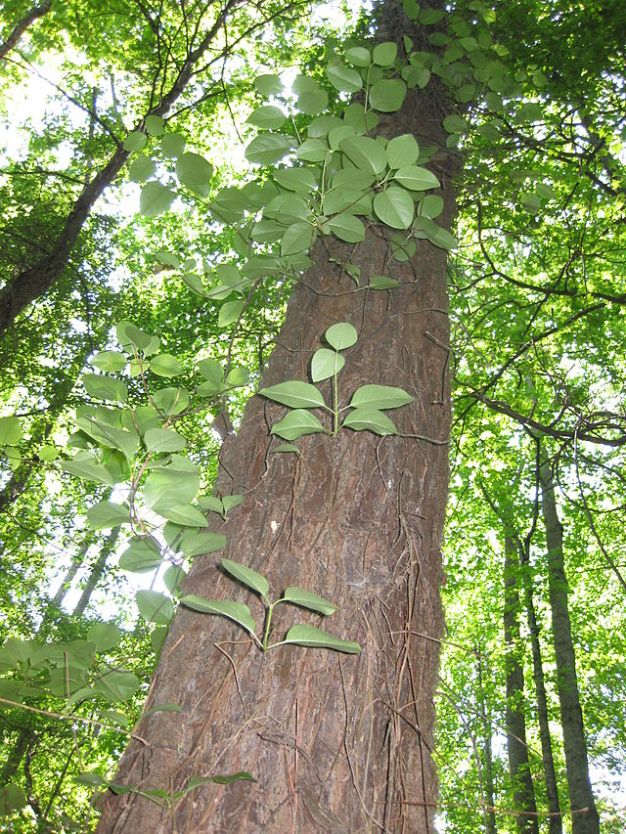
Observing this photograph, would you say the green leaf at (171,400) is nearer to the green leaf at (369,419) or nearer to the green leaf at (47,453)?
the green leaf at (47,453)

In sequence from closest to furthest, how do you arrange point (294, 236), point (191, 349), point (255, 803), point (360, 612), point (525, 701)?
1. point (255, 803)
2. point (360, 612)
3. point (294, 236)
4. point (191, 349)
5. point (525, 701)

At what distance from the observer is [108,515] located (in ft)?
3.33

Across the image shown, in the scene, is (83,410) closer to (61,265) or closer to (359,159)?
(359,159)

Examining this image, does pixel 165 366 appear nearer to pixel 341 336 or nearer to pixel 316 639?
pixel 341 336

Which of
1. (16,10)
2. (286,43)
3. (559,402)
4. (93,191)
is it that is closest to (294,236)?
(559,402)

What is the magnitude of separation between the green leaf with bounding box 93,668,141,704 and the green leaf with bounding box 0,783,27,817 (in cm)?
20

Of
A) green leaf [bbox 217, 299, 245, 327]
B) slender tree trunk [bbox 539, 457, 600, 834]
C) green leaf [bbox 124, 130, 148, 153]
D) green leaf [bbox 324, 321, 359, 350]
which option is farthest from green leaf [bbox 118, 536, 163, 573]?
slender tree trunk [bbox 539, 457, 600, 834]

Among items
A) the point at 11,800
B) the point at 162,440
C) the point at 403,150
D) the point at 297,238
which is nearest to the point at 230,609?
the point at 162,440

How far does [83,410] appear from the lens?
3.89 feet

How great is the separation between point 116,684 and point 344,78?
1.70 m

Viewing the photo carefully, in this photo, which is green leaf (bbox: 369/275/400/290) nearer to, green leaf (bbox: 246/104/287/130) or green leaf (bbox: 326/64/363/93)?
green leaf (bbox: 246/104/287/130)

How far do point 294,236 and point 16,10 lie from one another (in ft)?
20.3

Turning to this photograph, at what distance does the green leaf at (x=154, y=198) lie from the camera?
1.48 metres

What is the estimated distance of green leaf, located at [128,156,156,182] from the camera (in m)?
1.48
